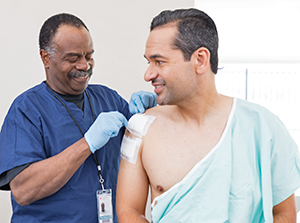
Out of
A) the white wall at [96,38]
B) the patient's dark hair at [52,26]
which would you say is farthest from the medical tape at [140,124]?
the white wall at [96,38]

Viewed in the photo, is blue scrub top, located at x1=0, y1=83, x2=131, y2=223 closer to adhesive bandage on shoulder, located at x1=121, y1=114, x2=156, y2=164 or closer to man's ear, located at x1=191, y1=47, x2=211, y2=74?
adhesive bandage on shoulder, located at x1=121, y1=114, x2=156, y2=164

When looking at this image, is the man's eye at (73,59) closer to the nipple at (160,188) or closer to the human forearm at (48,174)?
the human forearm at (48,174)

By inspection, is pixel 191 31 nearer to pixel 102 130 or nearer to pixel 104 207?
Result: pixel 102 130

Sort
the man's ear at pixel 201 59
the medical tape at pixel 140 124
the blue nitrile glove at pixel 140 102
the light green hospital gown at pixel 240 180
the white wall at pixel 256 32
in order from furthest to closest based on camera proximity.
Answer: the white wall at pixel 256 32
the blue nitrile glove at pixel 140 102
the medical tape at pixel 140 124
the man's ear at pixel 201 59
the light green hospital gown at pixel 240 180

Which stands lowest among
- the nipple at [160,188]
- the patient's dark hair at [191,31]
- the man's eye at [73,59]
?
the nipple at [160,188]

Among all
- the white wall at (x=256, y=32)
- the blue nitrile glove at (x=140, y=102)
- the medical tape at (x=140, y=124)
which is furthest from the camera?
the white wall at (x=256, y=32)

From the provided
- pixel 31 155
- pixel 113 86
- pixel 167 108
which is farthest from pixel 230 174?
pixel 113 86

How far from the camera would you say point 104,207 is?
136cm

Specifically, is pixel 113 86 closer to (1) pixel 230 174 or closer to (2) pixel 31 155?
(2) pixel 31 155

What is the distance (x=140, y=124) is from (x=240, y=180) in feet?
1.47

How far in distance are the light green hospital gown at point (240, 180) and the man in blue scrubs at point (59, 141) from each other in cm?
35

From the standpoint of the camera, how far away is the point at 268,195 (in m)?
1.10

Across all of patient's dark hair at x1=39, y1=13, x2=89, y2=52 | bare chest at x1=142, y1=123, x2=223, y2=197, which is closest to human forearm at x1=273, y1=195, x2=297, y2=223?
bare chest at x1=142, y1=123, x2=223, y2=197

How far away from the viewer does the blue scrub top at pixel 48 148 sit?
130 centimetres
